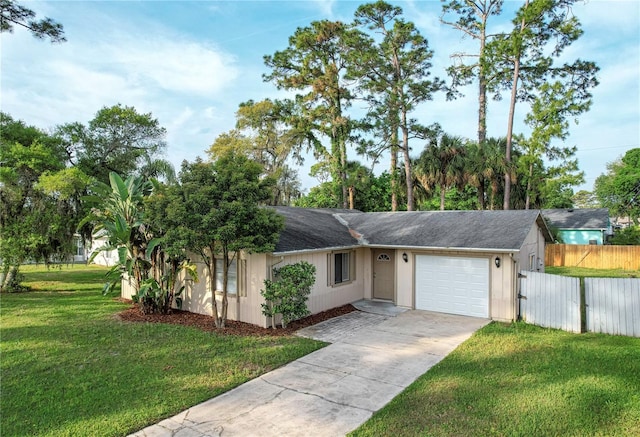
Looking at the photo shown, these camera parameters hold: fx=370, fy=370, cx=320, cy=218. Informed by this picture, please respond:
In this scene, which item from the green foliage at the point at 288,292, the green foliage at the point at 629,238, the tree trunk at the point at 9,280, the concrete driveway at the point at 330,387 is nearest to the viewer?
the concrete driveway at the point at 330,387

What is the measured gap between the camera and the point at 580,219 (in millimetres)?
30453

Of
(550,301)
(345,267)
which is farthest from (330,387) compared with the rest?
(550,301)

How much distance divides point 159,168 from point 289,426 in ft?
34.4

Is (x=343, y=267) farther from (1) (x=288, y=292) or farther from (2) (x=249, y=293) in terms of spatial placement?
(2) (x=249, y=293)

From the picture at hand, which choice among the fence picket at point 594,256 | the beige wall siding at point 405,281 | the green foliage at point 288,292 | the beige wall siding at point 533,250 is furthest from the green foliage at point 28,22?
the fence picket at point 594,256

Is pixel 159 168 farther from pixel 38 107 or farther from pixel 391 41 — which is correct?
pixel 391 41

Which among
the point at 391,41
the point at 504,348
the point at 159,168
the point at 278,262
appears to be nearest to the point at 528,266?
the point at 504,348

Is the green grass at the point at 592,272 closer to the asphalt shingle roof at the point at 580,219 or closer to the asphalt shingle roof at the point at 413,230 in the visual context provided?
the asphalt shingle roof at the point at 580,219

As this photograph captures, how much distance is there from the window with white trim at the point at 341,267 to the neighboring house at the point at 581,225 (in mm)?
23226

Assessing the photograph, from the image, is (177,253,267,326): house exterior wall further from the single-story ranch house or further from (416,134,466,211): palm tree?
(416,134,466,211): palm tree

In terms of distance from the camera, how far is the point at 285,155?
28719 millimetres

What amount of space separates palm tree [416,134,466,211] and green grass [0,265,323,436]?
757 inches

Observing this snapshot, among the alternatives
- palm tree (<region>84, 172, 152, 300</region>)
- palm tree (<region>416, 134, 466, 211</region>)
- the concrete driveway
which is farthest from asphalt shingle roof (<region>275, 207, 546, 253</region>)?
palm tree (<region>416, 134, 466, 211</region>)

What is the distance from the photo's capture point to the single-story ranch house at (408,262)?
1015 cm
